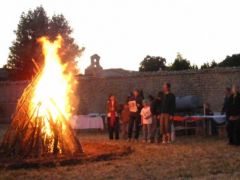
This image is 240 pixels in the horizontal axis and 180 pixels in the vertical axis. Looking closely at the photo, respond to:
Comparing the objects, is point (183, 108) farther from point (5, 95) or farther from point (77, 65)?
point (77, 65)

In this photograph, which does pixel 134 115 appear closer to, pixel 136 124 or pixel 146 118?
pixel 136 124

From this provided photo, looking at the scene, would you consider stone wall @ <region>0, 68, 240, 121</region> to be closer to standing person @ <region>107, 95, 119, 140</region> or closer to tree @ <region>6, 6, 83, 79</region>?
standing person @ <region>107, 95, 119, 140</region>

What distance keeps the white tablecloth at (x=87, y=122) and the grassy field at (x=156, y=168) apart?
405 inches

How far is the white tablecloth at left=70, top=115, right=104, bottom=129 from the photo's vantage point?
2539cm

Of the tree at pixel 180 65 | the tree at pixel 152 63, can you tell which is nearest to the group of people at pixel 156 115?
the tree at pixel 180 65

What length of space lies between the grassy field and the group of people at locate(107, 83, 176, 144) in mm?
2884

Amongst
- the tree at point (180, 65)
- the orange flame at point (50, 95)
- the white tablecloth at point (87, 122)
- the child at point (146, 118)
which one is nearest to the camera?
the orange flame at point (50, 95)

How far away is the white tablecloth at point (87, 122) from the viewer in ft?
83.3

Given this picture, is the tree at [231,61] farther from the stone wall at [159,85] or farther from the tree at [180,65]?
the stone wall at [159,85]

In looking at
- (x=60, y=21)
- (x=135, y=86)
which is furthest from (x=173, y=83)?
(x=60, y=21)

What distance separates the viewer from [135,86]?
28.8 m

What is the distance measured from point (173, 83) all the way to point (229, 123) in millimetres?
10711

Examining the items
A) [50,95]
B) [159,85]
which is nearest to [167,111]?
[50,95]

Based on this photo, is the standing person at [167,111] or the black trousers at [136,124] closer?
the standing person at [167,111]
